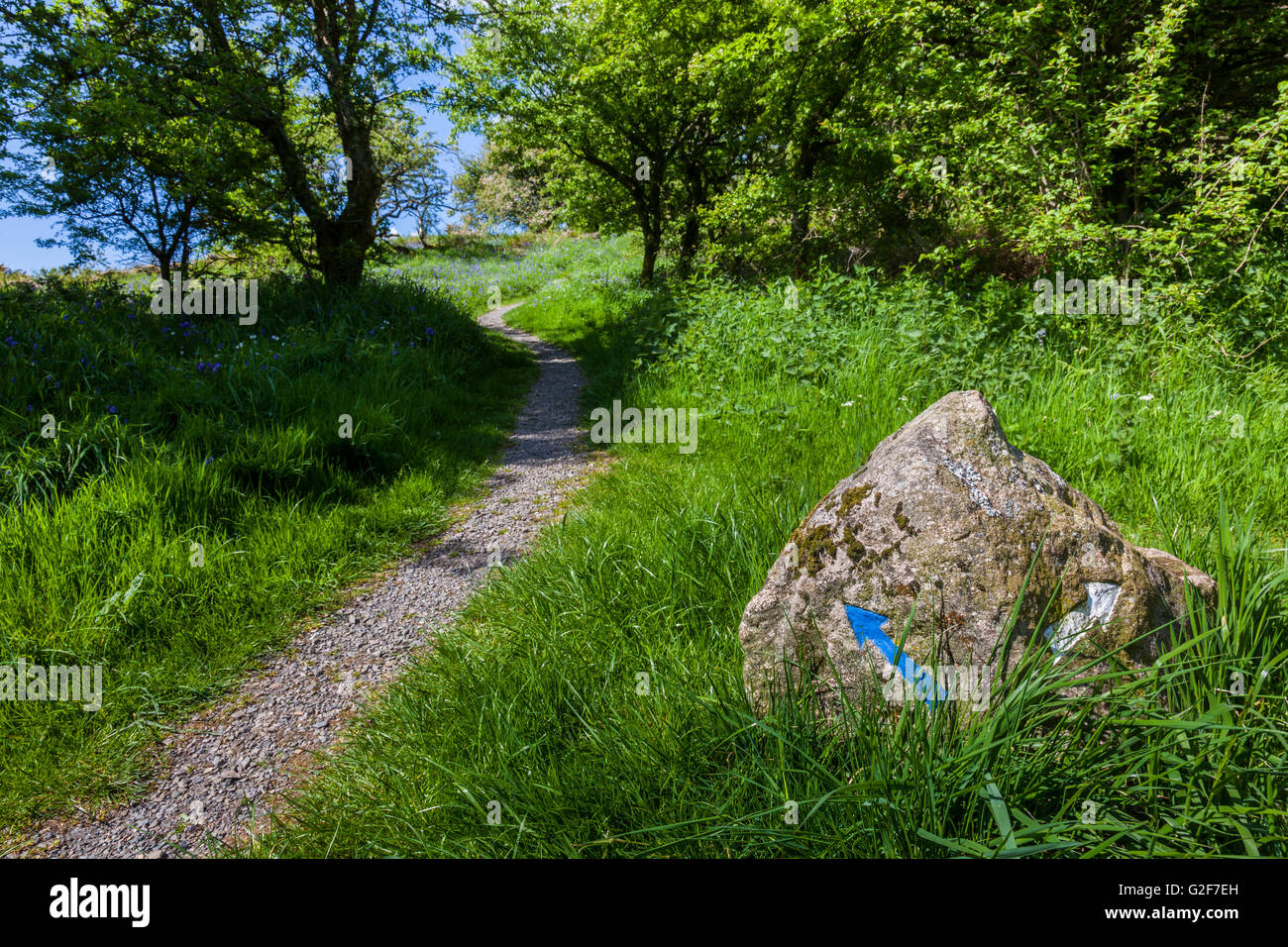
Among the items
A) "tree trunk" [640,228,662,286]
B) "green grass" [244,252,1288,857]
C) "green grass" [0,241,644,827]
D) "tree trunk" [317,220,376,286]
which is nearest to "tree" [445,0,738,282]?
"tree trunk" [640,228,662,286]

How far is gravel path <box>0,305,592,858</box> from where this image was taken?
7.75 ft

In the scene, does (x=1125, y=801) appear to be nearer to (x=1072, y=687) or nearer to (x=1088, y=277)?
(x=1072, y=687)

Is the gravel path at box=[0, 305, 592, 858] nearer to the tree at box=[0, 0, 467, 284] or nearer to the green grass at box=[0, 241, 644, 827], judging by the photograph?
the green grass at box=[0, 241, 644, 827]

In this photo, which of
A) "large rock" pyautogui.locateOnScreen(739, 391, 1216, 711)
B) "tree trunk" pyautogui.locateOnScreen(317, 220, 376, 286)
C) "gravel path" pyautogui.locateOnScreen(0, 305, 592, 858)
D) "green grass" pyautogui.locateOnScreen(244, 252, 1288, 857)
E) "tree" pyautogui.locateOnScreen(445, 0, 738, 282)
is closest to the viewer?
"green grass" pyautogui.locateOnScreen(244, 252, 1288, 857)

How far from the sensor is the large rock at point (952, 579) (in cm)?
193

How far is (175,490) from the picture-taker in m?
4.28

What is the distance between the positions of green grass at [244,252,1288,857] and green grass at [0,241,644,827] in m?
1.21

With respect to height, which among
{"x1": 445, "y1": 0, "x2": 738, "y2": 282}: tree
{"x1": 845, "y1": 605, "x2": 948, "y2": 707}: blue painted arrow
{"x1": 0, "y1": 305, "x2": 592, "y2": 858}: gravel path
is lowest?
{"x1": 0, "y1": 305, "x2": 592, "y2": 858}: gravel path

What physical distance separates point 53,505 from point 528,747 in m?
3.99

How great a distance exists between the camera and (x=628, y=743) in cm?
217

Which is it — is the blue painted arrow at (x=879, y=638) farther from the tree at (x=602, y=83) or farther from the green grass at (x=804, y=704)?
the tree at (x=602, y=83)

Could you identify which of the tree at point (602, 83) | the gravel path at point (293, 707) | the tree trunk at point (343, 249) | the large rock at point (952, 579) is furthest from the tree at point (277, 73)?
the large rock at point (952, 579)

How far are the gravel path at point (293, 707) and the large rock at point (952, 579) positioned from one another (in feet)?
7.13

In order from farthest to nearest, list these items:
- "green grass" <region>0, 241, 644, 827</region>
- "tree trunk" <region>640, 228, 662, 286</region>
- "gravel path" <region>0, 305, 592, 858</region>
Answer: "tree trunk" <region>640, 228, 662, 286</region> → "green grass" <region>0, 241, 644, 827</region> → "gravel path" <region>0, 305, 592, 858</region>
